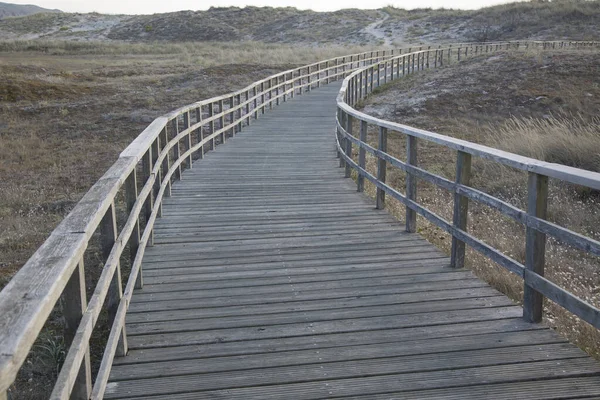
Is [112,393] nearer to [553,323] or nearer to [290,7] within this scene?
[553,323]

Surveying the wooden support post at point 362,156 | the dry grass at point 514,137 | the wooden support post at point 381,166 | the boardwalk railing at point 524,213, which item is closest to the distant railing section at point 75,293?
the boardwalk railing at point 524,213

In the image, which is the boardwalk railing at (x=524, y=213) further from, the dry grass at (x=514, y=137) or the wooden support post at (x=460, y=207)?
the dry grass at (x=514, y=137)

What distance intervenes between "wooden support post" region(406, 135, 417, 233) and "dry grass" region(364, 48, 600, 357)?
44cm

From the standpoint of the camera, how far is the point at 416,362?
13.0 ft

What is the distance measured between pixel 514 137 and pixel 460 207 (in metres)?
9.53

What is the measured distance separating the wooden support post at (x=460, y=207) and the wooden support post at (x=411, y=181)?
1195mm

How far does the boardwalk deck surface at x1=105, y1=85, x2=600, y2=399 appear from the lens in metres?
3.71

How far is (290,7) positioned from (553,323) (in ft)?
342

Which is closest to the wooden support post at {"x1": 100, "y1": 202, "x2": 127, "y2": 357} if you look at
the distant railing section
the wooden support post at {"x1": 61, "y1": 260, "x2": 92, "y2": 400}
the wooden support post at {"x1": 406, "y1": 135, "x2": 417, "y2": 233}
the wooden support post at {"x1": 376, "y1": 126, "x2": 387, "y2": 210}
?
the distant railing section

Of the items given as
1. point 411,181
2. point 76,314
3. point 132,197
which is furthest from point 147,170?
point 76,314

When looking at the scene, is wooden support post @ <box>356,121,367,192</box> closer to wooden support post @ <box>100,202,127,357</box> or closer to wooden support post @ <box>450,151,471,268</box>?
wooden support post @ <box>450,151,471,268</box>

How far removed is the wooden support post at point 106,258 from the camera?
3858 mm

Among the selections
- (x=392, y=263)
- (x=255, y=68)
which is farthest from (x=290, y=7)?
(x=392, y=263)

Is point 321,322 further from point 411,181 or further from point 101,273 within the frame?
point 411,181
